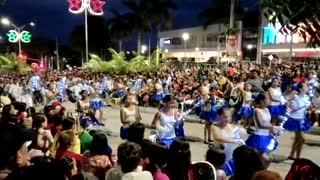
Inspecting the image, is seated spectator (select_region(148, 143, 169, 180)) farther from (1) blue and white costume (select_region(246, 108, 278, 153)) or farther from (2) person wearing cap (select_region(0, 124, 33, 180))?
(1) blue and white costume (select_region(246, 108, 278, 153))

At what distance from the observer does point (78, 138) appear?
762 cm

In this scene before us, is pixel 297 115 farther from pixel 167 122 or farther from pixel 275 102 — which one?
pixel 275 102

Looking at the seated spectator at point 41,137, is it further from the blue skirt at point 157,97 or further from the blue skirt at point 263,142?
the blue skirt at point 157,97

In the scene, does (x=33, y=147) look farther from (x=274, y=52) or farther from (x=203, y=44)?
(x=203, y=44)

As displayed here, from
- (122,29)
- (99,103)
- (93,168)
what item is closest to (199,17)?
(122,29)

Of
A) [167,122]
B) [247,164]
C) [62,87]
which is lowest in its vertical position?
[62,87]

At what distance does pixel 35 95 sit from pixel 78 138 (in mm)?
20583

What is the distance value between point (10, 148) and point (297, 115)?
9.07 metres

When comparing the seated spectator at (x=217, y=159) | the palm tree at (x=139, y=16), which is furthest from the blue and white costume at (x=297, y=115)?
the palm tree at (x=139, y=16)

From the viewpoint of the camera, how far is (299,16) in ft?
10.3

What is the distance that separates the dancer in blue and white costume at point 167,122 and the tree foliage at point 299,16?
698 centimetres

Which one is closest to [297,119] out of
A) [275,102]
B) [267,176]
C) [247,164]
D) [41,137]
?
[275,102]

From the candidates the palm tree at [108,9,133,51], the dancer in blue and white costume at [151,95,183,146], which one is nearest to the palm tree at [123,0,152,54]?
the palm tree at [108,9,133,51]

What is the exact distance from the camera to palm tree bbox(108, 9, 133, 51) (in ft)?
198
